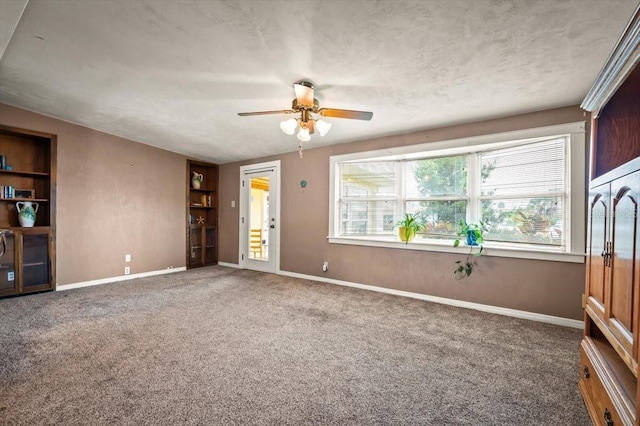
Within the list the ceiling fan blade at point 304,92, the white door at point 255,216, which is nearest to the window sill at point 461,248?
the white door at point 255,216

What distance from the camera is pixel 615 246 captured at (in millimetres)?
1355

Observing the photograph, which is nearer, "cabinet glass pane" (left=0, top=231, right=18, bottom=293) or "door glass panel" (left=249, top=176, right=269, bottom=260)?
"cabinet glass pane" (left=0, top=231, right=18, bottom=293)

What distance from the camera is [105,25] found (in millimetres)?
1938

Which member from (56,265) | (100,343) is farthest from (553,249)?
(56,265)

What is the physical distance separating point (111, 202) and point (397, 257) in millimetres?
4552

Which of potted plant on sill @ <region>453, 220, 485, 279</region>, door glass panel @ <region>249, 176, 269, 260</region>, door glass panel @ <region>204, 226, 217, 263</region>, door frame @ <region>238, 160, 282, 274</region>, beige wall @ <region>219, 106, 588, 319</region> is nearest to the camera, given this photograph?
beige wall @ <region>219, 106, 588, 319</region>

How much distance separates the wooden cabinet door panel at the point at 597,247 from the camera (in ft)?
4.88

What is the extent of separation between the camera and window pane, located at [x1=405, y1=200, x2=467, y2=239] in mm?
3513

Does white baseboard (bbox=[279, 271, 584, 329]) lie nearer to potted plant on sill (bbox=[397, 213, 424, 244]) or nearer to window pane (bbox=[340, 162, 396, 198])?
potted plant on sill (bbox=[397, 213, 424, 244])

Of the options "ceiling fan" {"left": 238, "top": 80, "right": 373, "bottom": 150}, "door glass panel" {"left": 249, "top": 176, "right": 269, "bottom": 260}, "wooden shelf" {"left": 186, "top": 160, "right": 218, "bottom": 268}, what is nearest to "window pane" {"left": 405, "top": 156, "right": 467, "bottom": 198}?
"ceiling fan" {"left": 238, "top": 80, "right": 373, "bottom": 150}

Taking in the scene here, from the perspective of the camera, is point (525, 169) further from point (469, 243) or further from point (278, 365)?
point (278, 365)

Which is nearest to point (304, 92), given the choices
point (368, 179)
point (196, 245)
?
point (368, 179)

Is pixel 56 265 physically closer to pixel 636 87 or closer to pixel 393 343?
pixel 393 343

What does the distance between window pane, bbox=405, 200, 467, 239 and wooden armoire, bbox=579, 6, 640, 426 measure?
1.72 meters
